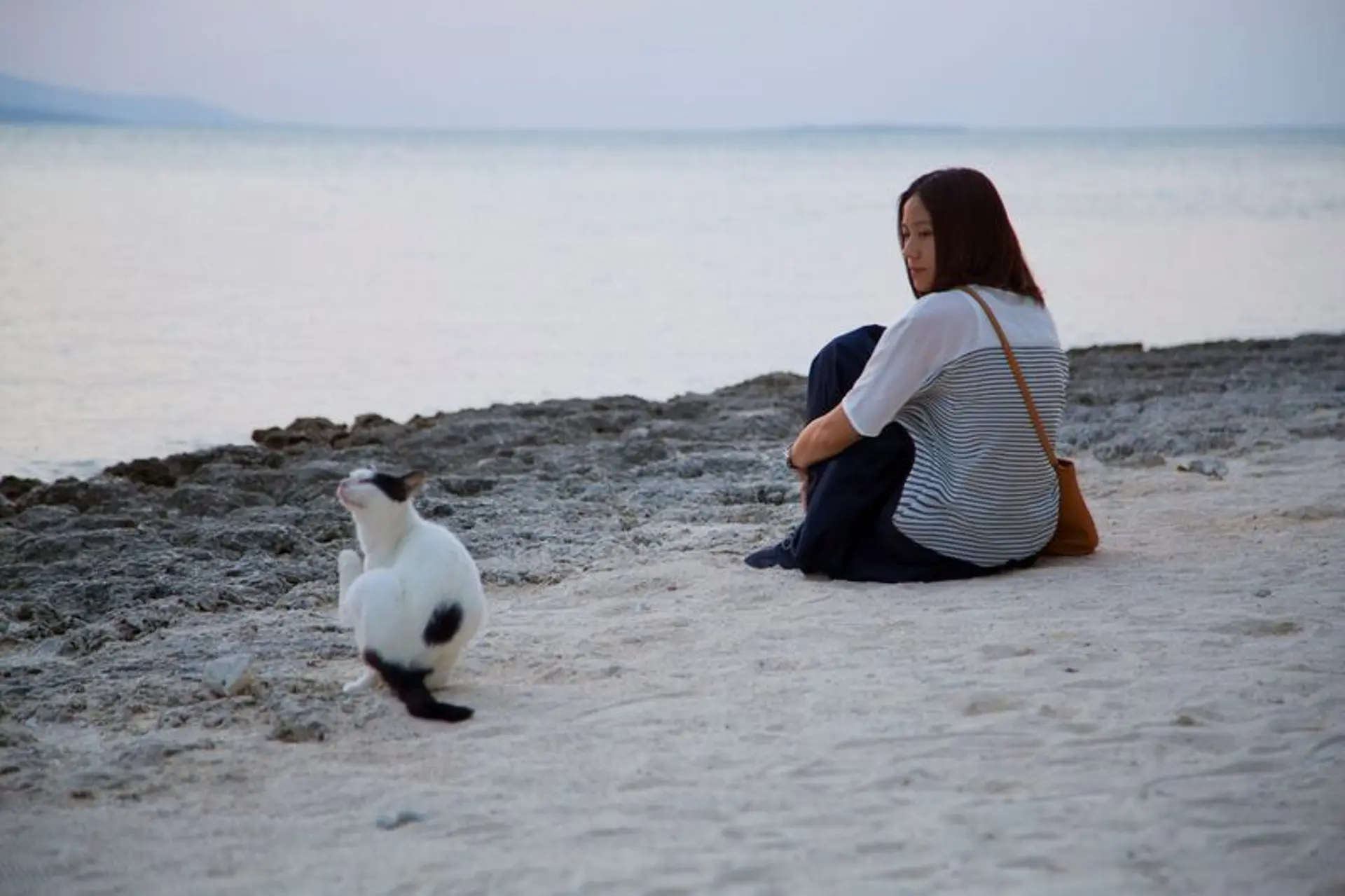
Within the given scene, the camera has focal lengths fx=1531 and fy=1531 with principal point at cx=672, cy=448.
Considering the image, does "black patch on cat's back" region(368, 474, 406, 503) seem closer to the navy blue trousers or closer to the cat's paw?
the cat's paw

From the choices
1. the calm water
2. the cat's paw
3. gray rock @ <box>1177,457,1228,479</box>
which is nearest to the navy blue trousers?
the cat's paw

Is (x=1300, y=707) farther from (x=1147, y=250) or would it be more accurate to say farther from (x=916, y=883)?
(x=1147, y=250)

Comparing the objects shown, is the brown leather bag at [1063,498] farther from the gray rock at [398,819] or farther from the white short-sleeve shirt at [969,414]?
the gray rock at [398,819]

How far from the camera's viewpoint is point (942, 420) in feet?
18.3

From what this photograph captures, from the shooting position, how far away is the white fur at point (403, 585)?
14.7ft

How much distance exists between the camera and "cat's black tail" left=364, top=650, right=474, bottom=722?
4.43 metres

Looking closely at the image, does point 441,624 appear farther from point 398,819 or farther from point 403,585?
point 398,819

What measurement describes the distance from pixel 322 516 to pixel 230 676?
2.91 metres

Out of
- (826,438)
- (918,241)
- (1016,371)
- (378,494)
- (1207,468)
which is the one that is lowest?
(1207,468)

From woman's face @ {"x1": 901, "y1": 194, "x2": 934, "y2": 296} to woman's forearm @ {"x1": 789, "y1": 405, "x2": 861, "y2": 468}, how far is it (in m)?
0.58

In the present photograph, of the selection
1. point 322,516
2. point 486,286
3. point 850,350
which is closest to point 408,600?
point 850,350

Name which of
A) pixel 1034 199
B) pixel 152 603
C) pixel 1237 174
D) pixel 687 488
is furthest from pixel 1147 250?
pixel 1237 174

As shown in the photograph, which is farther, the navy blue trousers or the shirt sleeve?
the navy blue trousers

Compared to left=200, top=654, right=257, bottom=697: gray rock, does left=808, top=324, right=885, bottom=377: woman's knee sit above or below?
above
